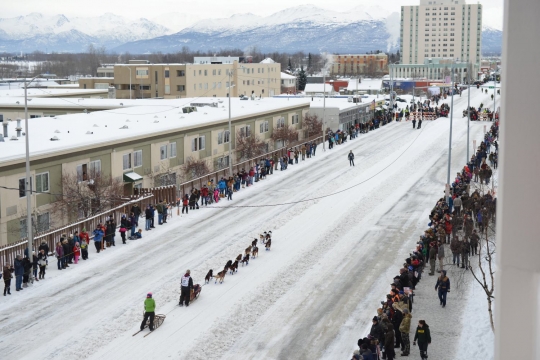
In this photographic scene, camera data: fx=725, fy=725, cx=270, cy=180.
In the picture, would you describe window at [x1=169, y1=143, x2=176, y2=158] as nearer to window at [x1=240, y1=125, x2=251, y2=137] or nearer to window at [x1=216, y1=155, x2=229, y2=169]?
window at [x1=216, y1=155, x2=229, y2=169]

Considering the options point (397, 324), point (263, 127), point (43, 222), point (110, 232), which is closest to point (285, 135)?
point (263, 127)

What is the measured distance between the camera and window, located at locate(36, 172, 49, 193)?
2933 cm

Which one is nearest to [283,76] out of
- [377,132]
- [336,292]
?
[377,132]

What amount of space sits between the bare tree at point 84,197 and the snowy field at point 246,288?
2.95 metres

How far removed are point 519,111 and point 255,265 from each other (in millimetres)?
21928

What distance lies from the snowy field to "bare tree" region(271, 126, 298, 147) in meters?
17.3

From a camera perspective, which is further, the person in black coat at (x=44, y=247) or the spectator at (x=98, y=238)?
the spectator at (x=98, y=238)

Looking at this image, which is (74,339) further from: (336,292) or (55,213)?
(55,213)

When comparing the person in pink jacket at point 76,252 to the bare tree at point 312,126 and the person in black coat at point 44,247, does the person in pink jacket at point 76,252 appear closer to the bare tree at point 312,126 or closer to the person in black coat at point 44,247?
the person in black coat at point 44,247

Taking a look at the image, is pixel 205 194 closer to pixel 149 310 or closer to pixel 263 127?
pixel 149 310

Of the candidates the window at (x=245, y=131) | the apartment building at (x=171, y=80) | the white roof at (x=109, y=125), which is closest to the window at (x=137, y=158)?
the white roof at (x=109, y=125)

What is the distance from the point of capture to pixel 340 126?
6469 cm

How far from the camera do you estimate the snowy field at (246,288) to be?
16.6 metres

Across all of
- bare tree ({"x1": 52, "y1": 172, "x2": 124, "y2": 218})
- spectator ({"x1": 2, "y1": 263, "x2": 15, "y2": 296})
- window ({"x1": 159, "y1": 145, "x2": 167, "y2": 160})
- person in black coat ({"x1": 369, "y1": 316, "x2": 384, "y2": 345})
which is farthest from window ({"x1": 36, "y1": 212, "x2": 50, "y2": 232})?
person in black coat ({"x1": 369, "y1": 316, "x2": 384, "y2": 345})
